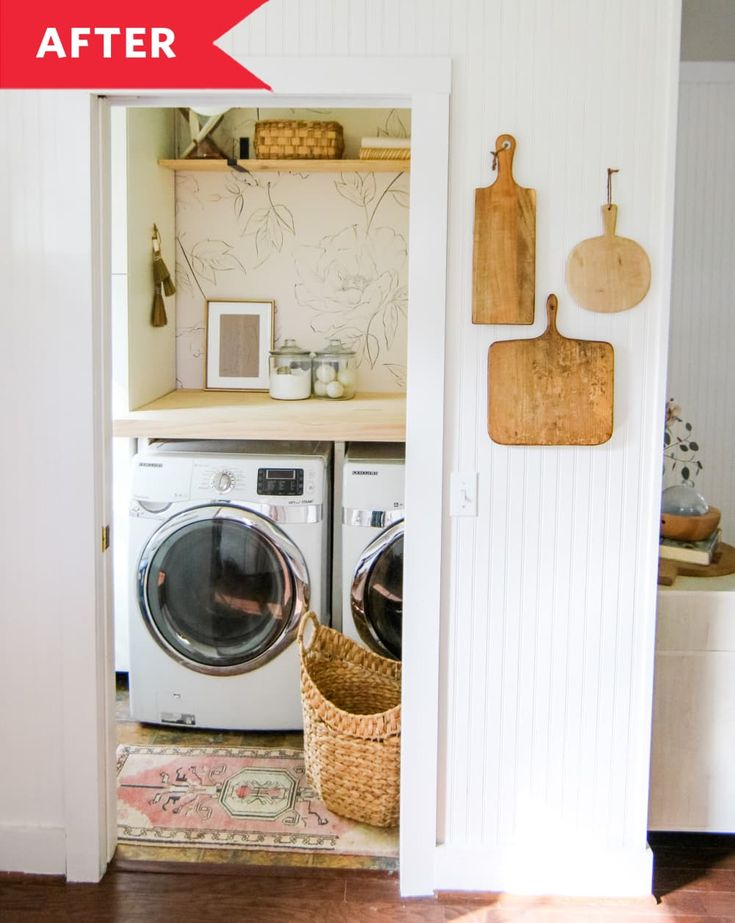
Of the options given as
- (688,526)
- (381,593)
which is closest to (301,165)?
(381,593)

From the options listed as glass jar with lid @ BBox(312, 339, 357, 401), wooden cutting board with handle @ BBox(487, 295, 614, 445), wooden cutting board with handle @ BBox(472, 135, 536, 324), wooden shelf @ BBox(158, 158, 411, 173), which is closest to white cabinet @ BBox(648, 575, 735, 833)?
wooden cutting board with handle @ BBox(487, 295, 614, 445)

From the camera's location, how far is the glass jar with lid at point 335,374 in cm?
353

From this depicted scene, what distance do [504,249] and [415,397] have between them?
39 centimetres

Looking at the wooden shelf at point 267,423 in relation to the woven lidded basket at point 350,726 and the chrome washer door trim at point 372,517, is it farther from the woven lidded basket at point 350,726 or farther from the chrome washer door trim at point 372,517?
the woven lidded basket at point 350,726

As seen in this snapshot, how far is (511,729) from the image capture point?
7.76ft

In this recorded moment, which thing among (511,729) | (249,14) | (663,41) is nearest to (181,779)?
(511,729)

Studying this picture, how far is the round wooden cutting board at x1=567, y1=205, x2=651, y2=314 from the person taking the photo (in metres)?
2.19

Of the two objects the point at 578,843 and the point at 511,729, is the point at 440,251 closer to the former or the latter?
the point at 511,729

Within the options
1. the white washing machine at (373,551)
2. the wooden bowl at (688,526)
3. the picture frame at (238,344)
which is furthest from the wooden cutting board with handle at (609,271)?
the picture frame at (238,344)

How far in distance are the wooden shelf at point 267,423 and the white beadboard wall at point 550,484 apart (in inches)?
30.2

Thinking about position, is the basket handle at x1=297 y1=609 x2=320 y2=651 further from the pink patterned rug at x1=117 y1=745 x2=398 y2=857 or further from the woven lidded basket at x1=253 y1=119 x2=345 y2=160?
the woven lidded basket at x1=253 y1=119 x2=345 y2=160

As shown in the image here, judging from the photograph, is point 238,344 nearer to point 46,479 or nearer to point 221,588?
point 221,588

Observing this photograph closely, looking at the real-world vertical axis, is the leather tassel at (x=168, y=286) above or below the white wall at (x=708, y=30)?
below

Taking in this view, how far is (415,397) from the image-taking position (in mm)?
2244
